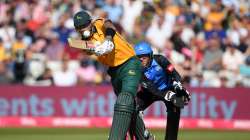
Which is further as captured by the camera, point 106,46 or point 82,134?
point 82,134

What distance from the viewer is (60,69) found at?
51.0 ft

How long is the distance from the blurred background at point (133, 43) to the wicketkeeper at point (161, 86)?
5650mm

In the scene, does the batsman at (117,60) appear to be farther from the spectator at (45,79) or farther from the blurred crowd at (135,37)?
the spectator at (45,79)

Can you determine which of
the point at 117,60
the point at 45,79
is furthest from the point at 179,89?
the point at 45,79

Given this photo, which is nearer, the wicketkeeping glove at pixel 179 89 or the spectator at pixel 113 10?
the wicketkeeping glove at pixel 179 89

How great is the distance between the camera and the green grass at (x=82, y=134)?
487 inches

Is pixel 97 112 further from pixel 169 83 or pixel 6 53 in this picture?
pixel 169 83

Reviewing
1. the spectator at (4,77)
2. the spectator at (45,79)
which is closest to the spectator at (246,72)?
the spectator at (45,79)

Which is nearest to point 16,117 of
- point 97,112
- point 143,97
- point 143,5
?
point 97,112

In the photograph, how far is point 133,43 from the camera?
1541cm

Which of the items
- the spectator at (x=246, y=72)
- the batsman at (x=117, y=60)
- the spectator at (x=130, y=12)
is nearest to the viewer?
the batsman at (x=117, y=60)

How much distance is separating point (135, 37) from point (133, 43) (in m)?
0.38

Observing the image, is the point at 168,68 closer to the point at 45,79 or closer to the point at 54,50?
the point at 45,79

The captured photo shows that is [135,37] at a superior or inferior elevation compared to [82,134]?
superior
